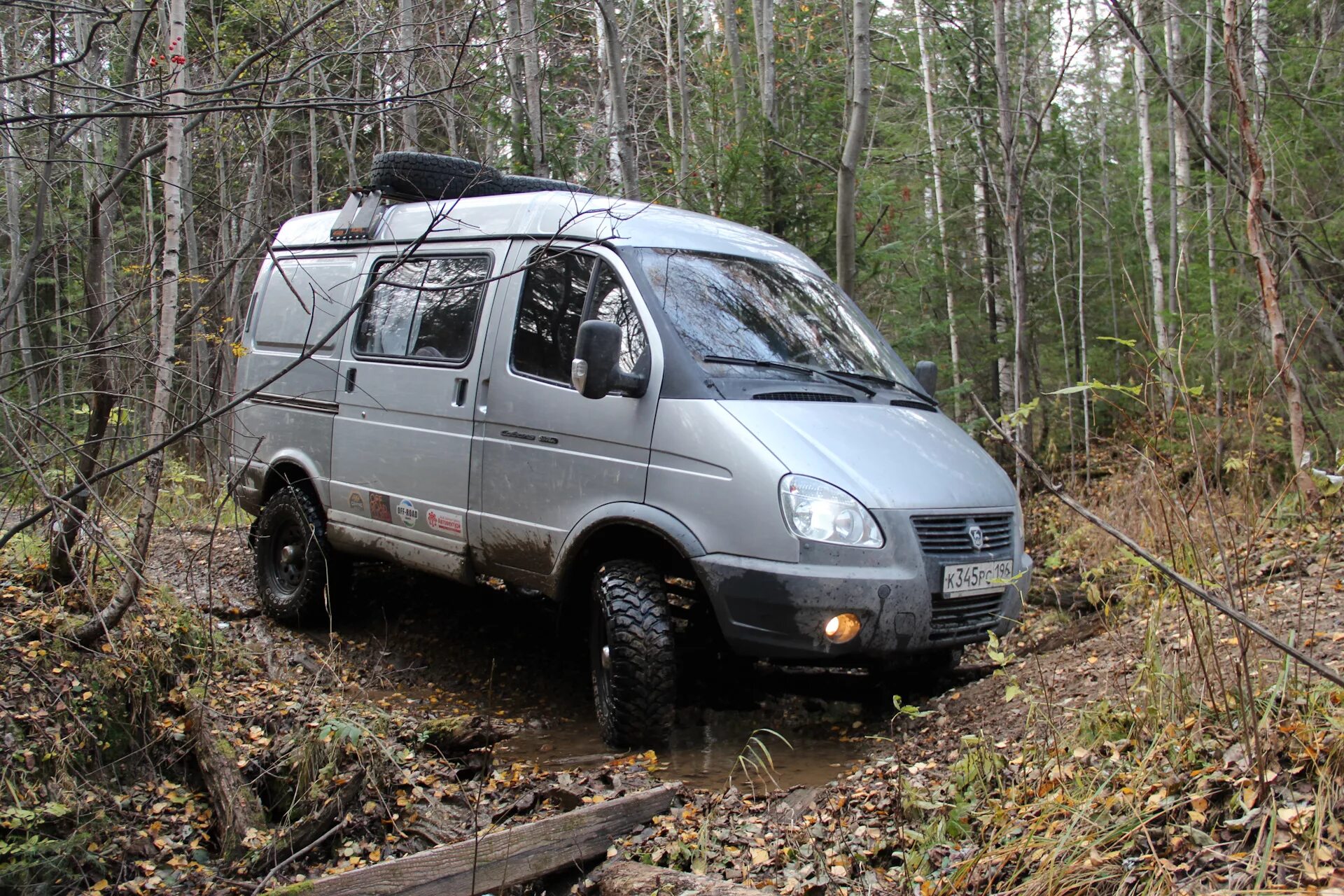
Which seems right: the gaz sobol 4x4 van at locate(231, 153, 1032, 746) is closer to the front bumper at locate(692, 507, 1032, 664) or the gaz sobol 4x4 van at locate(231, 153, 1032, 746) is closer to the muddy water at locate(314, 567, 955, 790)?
the front bumper at locate(692, 507, 1032, 664)

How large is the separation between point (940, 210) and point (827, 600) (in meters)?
13.5

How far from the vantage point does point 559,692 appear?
5.51 metres

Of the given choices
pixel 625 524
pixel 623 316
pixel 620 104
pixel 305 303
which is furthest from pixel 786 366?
pixel 620 104

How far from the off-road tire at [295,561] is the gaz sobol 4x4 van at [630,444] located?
0.8 inches

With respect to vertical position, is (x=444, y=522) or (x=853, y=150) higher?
(x=853, y=150)

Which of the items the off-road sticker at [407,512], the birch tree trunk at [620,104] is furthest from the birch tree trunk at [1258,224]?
the birch tree trunk at [620,104]

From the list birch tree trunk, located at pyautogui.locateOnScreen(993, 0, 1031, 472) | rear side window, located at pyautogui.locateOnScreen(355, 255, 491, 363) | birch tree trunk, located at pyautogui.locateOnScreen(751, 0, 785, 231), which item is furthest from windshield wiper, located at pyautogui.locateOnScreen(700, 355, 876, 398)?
birch tree trunk, located at pyautogui.locateOnScreen(993, 0, 1031, 472)

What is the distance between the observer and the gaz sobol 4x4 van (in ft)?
13.1

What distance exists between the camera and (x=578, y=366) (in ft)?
14.3

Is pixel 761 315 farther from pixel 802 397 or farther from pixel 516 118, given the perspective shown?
pixel 516 118

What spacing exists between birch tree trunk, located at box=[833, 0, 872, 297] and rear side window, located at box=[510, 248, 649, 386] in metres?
3.50

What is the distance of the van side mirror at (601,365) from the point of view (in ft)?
13.9

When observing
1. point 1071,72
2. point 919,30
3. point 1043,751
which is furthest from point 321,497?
point 1071,72

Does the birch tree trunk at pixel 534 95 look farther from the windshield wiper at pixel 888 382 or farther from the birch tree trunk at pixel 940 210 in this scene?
the windshield wiper at pixel 888 382
